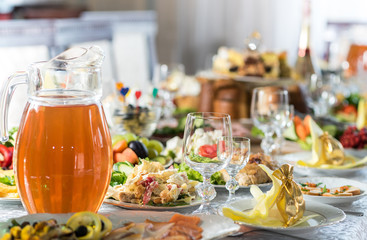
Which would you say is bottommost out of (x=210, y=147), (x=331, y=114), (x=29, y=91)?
(x=331, y=114)

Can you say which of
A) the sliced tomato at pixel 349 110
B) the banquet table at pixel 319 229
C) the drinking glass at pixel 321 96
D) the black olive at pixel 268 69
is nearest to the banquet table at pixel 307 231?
the banquet table at pixel 319 229

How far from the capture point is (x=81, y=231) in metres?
0.84

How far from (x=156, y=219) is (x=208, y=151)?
0.19 metres

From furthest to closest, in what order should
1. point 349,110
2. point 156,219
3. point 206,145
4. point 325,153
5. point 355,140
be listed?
1. point 349,110
2. point 355,140
3. point 325,153
4. point 206,145
5. point 156,219

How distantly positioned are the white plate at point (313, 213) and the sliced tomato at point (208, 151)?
0.11 meters

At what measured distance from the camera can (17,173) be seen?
1.00 m

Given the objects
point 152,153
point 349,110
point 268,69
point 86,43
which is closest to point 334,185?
point 152,153

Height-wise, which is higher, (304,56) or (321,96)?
(304,56)

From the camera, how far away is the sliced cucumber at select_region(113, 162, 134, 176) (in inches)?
49.6

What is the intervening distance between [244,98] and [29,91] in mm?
1825

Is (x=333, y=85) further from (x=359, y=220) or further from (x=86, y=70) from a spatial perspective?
(x=86, y=70)

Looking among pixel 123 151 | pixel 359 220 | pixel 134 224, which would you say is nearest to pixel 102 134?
pixel 134 224

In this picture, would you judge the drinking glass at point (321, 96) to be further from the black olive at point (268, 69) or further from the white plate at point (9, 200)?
the white plate at point (9, 200)

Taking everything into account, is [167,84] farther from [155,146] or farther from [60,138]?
[60,138]
